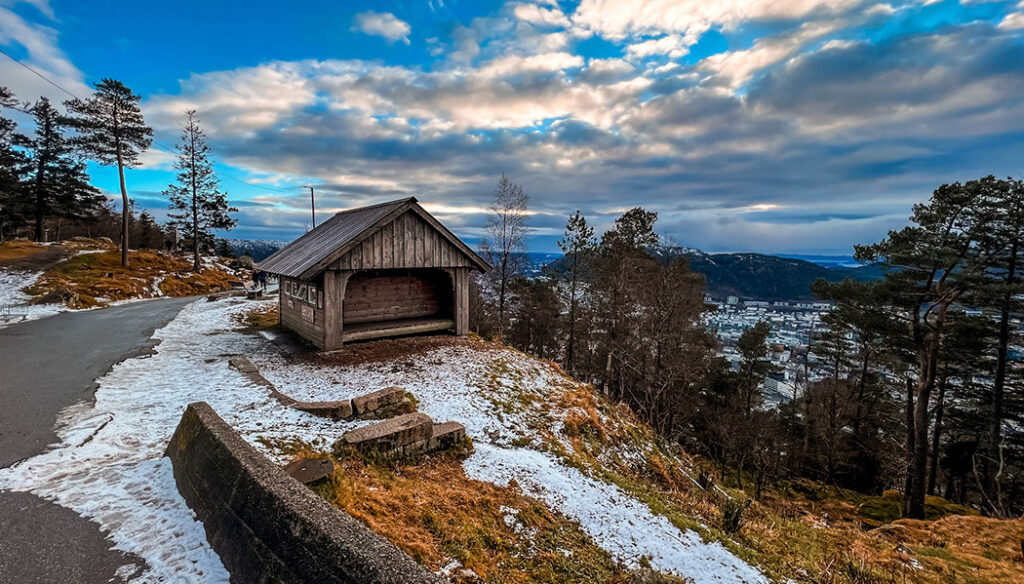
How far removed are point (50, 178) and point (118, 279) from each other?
784 inches

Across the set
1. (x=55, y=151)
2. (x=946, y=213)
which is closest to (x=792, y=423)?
(x=946, y=213)

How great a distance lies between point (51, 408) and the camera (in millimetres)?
6715

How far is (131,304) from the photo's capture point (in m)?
20.6

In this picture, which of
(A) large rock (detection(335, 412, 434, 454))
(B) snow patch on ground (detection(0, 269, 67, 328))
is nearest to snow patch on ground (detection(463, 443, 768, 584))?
(A) large rock (detection(335, 412, 434, 454))

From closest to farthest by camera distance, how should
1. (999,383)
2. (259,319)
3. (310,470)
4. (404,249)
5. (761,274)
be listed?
(310,470), (404,249), (999,383), (259,319), (761,274)

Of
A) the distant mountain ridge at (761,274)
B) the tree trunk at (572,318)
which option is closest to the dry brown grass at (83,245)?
the tree trunk at (572,318)

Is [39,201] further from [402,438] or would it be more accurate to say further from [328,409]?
[402,438]

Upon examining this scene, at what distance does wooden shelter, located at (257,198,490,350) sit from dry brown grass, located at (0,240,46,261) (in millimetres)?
23767

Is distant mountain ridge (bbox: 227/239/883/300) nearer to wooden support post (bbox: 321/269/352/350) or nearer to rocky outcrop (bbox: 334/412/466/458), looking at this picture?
wooden support post (bbox: 321/269/352/350)

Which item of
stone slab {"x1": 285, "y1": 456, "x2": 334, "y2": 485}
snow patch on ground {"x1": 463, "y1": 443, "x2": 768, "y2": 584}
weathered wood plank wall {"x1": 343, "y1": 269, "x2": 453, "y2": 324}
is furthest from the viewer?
weathered wood plank wall {"x1": 343, "y1": 269, "x2": 453, "y2": 324}

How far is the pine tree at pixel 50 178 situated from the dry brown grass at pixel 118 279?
8.37m

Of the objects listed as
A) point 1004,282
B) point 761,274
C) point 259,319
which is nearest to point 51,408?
point 259,319

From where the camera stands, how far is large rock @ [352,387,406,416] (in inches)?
288

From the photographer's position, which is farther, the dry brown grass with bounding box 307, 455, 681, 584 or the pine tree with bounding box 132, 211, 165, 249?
the pine tree with bounding box 132, 211, 165, 249
